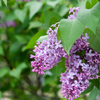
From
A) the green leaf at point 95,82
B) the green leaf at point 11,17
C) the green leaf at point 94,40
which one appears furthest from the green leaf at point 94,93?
the green leaf at point 11,17

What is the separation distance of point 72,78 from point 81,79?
0.07ft

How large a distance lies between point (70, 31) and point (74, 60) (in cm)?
10

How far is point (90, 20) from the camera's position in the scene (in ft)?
1.31

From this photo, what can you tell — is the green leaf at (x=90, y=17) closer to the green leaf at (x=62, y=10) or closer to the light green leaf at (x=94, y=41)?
the light green leaf at (x=94, y=41)

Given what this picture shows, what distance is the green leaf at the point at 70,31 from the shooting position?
15.5 inches

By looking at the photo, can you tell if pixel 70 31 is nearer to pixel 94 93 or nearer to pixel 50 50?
pixel 50 50

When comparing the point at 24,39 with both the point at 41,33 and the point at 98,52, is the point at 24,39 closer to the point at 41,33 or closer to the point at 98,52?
the point at 41,33

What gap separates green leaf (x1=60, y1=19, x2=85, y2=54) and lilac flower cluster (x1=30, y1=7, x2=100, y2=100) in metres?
0.06

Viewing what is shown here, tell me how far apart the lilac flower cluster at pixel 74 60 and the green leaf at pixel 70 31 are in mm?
59

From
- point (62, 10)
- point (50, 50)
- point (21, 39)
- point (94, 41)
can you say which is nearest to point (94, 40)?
point (94, 41)

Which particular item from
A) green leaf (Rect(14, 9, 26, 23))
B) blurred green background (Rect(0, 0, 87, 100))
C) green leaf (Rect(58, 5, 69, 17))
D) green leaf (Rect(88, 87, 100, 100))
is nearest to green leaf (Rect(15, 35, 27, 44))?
blurred green background (Rect(0, 0, 87, 100))

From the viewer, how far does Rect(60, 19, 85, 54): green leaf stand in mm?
394

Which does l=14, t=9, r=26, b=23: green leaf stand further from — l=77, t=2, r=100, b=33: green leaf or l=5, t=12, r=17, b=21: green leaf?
l=77, t=2, r=100, b=33: green leaf

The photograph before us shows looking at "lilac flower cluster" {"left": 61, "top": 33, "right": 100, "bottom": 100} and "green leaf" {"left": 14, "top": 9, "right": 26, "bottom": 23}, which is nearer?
"lilac flower cluster" {"left": 61, "top": 33, "right": 100, "bottom": 100}
